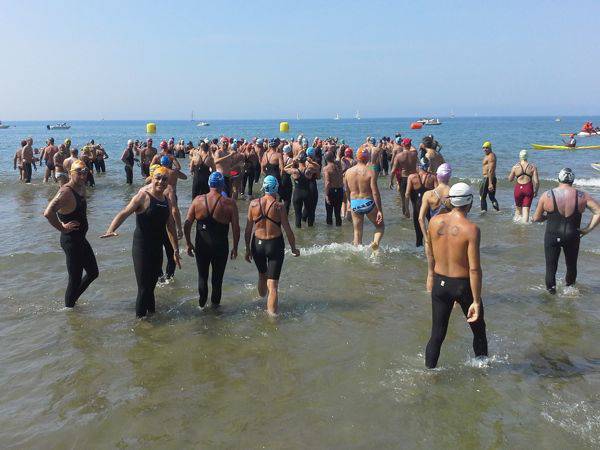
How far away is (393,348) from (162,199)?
10.1 ft

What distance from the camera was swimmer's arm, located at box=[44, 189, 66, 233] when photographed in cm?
548

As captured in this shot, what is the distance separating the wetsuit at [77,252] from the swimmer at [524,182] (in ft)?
28.4

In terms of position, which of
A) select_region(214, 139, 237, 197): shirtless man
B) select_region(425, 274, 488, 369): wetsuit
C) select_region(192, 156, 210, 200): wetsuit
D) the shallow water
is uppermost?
Answer: select_region(214, 139, 237, 197): shirtless man

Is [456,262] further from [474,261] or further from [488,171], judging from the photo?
[488,171]

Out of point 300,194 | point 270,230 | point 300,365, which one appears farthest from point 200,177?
point 300,365

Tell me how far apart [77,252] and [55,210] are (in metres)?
0.60

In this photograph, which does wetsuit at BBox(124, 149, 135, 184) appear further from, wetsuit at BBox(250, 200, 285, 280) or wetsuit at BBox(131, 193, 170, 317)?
wetsuit at BBox(250, 200, 285, 280)

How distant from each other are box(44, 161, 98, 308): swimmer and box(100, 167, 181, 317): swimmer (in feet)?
2.04

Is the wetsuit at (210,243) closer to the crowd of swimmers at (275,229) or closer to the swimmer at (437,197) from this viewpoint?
the crowd of swimmers at (275,229)

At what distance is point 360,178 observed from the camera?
27.3 ft

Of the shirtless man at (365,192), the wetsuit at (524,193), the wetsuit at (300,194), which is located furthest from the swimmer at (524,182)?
the wetsuit at (300,194)

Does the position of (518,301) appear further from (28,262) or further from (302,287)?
(28,262)

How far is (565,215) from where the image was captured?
19.8 feet

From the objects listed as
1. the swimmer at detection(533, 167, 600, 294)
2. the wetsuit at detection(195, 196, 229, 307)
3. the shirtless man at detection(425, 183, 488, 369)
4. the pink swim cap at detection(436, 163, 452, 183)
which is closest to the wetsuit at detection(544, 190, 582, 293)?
the swimmer at detection(533, 167, 600, 294)
